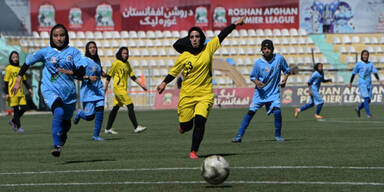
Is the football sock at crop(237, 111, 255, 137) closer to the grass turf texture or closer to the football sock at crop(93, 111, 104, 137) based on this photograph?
the grass turf texture

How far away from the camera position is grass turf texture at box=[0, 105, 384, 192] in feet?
26.6

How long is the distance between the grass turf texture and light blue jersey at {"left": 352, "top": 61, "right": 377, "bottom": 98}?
7150mm

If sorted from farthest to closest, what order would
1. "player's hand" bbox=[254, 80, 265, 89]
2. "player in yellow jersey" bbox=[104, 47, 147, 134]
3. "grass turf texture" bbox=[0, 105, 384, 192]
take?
1. "player in yellow jersey" bbox=[104, 47, 147, 134]
2. "player's hand" bbox=[254, 80, 265, 89]
3. "grass turf texture" bbox=[0, 105, 384, 192]

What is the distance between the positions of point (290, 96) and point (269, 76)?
2440 centimetres

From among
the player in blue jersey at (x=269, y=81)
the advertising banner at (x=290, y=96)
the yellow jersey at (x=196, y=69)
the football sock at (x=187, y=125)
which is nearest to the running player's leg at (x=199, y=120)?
the yellow jersey at (x=196, y=69)

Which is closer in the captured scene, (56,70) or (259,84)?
(56,70)

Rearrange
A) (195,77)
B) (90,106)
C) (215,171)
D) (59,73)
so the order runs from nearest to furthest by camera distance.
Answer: (215,171)
(195,77)
(59,73)
(90,106)

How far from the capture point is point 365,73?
81.3 feet

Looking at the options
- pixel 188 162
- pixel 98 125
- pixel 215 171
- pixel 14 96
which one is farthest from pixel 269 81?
pixel 14 96

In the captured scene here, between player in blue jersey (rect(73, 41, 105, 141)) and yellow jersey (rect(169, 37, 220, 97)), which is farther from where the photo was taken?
player in blue jersey (rect(73, 41, 105, 141))

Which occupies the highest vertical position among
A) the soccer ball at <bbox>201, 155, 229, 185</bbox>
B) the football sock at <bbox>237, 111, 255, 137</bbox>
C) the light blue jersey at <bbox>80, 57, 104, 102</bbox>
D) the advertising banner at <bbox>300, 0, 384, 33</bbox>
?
the advertising banner at <bbox>300, 0, 384, 33</bbox>

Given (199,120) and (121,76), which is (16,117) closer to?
(121,76)

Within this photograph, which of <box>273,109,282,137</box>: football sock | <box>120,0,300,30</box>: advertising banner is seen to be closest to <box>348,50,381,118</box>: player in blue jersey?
<box>273,109,282,137</box>: football sock

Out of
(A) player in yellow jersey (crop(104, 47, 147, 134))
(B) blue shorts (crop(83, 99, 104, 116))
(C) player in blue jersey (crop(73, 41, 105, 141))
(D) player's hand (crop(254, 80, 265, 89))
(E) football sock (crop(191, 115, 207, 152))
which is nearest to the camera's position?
(E) football sock (crop(191, 115, 207, 152))
